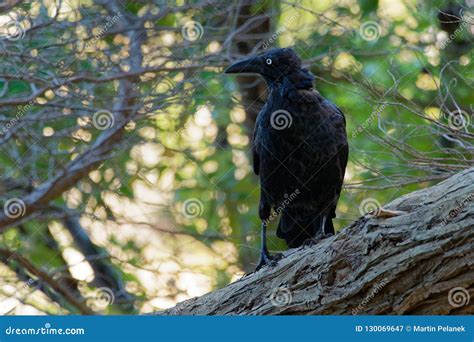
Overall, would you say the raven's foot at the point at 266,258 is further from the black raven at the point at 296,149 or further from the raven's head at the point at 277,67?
the raven's head at the point at 277,67

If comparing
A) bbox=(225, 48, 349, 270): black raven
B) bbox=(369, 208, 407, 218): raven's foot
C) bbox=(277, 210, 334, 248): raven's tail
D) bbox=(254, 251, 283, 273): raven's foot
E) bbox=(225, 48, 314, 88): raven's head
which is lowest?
bbox=(369, 208, 407, 218): raven's foot

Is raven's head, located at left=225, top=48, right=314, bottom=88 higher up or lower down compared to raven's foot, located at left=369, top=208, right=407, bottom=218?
higher up

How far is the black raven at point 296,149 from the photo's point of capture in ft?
15.8

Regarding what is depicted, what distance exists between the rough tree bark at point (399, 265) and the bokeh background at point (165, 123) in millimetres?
1233

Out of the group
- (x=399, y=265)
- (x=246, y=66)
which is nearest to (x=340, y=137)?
(x=246, y=66)

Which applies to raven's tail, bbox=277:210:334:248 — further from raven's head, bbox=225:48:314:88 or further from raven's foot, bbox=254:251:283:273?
raven's head, bbox=225:48:314:88

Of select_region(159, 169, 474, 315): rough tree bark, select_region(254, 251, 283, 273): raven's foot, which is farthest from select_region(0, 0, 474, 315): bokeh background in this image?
select_region(159, 169, 474, 315): rough tree bark

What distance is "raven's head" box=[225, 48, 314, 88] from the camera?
4984mm

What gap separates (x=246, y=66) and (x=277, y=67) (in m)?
0.21

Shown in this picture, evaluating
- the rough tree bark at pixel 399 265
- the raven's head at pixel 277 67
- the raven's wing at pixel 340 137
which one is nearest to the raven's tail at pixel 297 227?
the raven's wing at pixel 340 137

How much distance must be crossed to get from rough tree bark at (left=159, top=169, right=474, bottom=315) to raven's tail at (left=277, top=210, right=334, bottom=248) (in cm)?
132

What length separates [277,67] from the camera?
504cm

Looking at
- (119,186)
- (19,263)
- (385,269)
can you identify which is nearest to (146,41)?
(119,186)

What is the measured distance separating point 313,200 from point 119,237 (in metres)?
2.17
